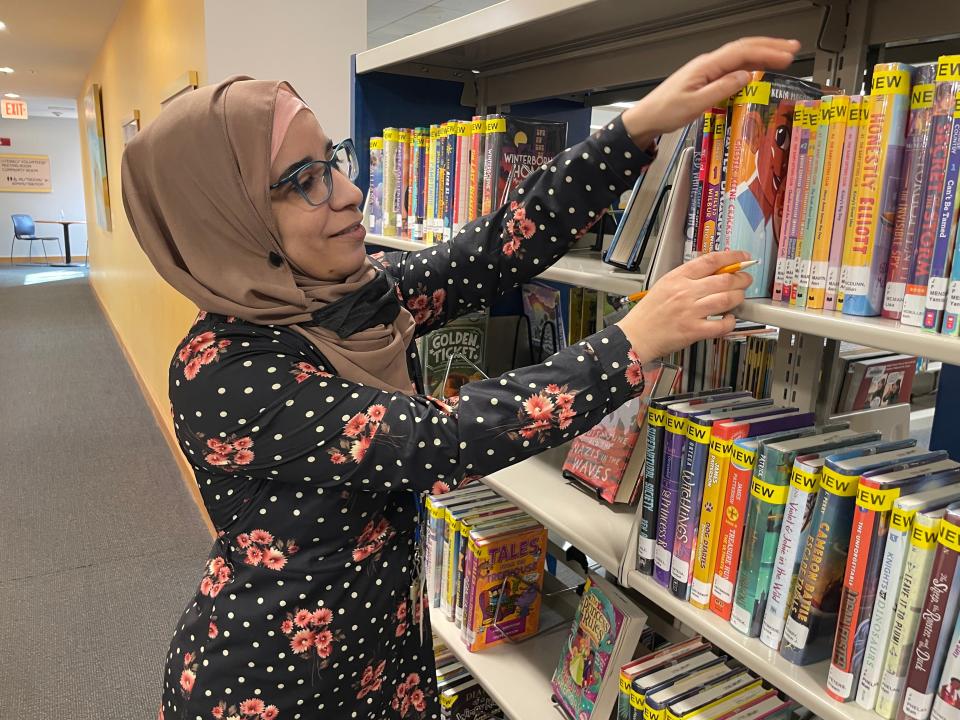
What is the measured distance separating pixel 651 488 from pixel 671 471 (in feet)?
0.16

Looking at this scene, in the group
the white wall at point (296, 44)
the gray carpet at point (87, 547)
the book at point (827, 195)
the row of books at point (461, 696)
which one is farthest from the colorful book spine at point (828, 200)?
the white wall at point (296, 44)

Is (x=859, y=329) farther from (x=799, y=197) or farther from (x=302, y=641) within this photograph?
(x=302, y=641)

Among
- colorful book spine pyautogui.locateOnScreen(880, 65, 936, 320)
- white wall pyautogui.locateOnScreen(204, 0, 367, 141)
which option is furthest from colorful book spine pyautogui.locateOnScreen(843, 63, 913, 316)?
white wall pyautogui.locateOnScreen(204, 0, 367, 141)

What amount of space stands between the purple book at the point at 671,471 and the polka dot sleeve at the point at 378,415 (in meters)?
0.09

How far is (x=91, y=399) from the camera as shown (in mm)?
5102

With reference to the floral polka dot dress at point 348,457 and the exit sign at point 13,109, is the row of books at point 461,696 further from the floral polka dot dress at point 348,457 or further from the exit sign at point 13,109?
the exit sign at point 13,109

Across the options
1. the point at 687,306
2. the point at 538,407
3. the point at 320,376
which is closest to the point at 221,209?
the point at 320,376

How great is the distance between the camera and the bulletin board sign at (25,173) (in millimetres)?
12734

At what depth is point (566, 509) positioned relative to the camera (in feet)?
4.33

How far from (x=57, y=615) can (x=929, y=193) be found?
117 inches

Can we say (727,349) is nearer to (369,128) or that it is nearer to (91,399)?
(369,128)

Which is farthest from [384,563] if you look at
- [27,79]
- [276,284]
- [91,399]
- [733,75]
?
[27,79]

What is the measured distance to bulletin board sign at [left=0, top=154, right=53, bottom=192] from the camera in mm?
12734

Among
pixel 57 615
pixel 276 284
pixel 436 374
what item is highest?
pixel 276 284
